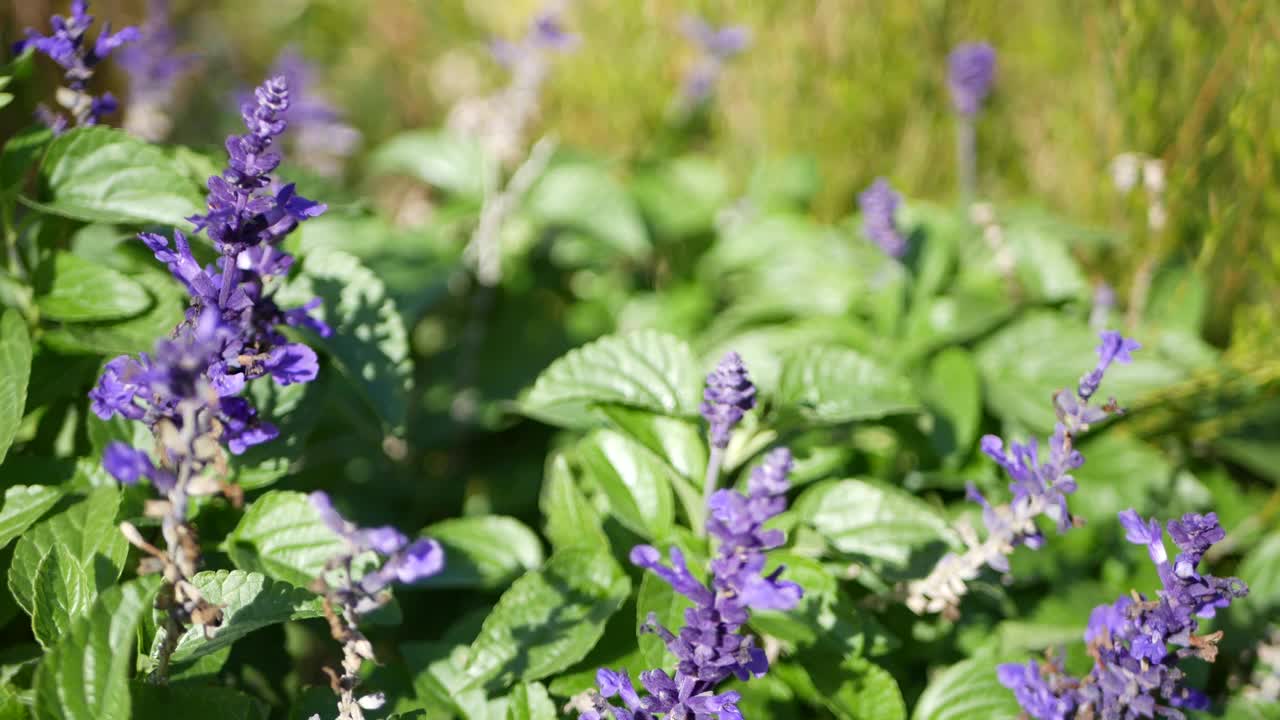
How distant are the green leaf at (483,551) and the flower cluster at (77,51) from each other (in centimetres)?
94

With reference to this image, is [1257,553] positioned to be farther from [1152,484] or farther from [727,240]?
[727,240]

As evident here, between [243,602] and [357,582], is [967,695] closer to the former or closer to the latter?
[357,582]

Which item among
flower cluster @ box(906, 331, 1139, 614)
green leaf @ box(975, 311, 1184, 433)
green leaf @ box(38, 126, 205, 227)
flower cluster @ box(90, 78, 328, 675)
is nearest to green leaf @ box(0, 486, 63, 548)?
flower cluster @ box(90, 78, 328, 675)

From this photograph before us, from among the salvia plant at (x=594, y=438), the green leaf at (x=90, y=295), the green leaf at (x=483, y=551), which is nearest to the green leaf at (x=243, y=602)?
the salvia plant at (x=594, y=438)

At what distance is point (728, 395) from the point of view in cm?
132

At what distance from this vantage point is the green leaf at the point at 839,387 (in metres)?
1.70

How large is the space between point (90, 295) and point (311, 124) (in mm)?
1983

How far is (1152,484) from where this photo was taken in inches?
85.7

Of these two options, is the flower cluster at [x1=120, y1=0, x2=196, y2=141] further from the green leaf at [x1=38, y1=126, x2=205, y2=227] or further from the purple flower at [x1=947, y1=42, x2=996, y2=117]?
the purple flower at [x1=947, y1=42, x2=996, y2=117]

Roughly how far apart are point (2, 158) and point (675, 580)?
4.40ft

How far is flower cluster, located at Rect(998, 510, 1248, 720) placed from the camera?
1234 millimetres

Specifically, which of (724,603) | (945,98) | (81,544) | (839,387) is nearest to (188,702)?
(81,544)

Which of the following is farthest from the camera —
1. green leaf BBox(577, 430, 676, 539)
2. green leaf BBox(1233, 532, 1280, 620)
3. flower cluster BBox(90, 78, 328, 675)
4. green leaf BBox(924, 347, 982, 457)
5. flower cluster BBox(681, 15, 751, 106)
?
flower cluster BBox(681, 15, 751, 106)

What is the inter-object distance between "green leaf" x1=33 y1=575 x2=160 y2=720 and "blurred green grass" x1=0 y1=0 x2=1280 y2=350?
2.36m
